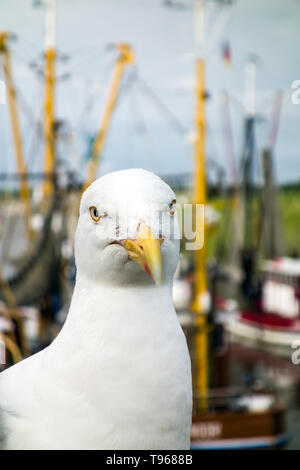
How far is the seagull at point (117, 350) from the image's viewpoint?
37.1 inches

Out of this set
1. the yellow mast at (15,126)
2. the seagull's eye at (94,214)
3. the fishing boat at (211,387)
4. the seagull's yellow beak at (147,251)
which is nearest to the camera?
the seagull's yellow beak at (147,251)

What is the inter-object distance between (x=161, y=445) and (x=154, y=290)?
265mm

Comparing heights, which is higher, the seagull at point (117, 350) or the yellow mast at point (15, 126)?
the yellow mast at point (15, 126)

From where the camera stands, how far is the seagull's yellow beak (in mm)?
858

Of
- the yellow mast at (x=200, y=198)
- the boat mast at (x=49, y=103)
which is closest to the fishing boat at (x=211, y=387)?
the yellow mast at (x=200, y=198)

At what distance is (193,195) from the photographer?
541 centimetres

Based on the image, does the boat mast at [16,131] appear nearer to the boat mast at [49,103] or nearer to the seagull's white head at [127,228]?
the boat mast at [49,103]

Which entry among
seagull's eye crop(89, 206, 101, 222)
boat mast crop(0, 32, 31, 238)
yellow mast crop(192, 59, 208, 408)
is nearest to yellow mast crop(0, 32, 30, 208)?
boat mast crop(0, 32, 31, 238)

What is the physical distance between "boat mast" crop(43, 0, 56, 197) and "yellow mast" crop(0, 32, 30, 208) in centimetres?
22

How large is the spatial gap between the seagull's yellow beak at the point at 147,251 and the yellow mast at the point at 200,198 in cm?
426

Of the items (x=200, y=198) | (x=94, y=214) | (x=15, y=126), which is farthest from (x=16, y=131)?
(x=94, y=214)

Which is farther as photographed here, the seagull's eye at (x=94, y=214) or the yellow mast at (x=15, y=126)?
the yellow mast at (x=15, y=126)
